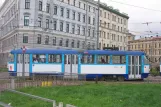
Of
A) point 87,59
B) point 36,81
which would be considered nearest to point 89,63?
point 87,59

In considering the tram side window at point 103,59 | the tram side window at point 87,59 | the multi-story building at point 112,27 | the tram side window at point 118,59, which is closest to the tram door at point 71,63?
the tram side window at point 87,59

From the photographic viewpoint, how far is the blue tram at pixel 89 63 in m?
26.1

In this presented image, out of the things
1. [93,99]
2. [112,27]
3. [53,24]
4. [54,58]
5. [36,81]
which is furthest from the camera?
[112,27]

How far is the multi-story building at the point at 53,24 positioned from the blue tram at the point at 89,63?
31.0 meters

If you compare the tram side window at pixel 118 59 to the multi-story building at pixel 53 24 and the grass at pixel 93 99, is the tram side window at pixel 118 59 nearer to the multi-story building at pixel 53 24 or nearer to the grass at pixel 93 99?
the grass at pixel 93 99

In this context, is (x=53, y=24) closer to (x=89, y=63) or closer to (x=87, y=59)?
(x=87, y=59)

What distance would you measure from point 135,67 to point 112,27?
5910 cm

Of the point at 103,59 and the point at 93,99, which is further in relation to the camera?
the point at 103,59

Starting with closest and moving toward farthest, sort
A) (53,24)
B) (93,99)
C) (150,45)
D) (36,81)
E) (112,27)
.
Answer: (93,99), (36,81), (53,24), (112,27), (150,45)

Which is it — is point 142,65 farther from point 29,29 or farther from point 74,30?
point 74,30

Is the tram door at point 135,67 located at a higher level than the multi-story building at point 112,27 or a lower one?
lower

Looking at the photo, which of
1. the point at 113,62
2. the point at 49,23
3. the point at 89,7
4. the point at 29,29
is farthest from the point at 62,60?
the point at 89,7

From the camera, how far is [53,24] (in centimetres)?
6244

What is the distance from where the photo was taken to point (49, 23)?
6122 cm
